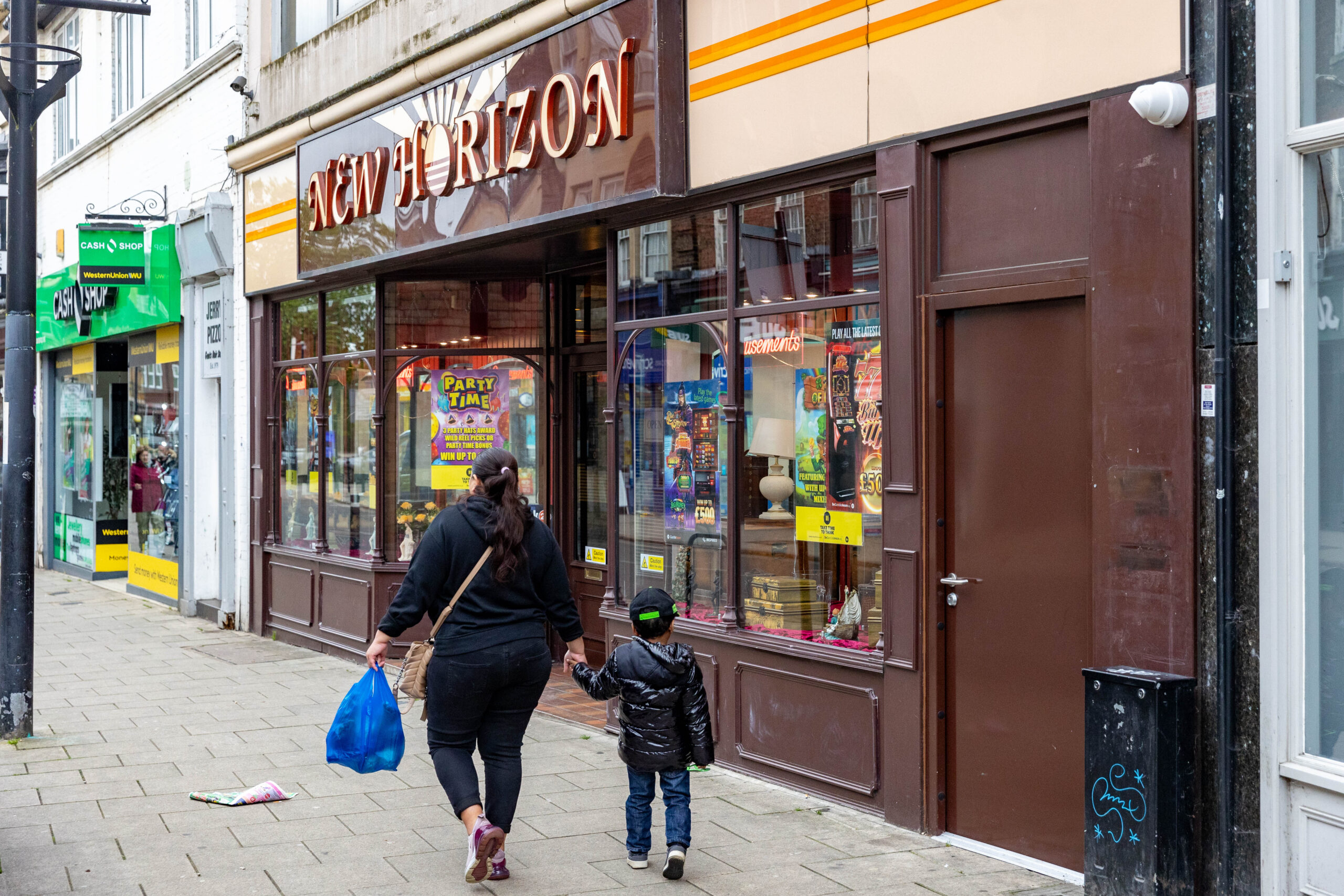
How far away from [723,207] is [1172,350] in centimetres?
313

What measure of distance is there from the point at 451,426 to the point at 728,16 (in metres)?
5.07

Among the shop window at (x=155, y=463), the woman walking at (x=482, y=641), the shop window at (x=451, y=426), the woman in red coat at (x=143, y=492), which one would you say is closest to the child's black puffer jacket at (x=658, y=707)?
the woman walking at (x=482, y=641)

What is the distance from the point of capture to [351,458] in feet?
39.3

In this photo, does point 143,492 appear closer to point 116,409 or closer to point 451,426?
point 116,409

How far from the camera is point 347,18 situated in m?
11.5

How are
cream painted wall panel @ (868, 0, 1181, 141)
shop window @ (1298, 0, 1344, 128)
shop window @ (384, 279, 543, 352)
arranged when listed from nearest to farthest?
shop window @ (1298, 0, 1344, 128)
cream painted wall panel @ (868, 0, 1181, 141)
shop window @ (384, 279, 543, 352)

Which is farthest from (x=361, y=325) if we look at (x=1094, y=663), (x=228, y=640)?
(x=1094, y=663)

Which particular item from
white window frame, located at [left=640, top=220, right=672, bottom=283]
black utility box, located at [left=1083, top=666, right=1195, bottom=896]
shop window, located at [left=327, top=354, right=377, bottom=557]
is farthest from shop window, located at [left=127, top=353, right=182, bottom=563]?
black utility box, located at [left=1083, top=666, right=1195, bottom=896]

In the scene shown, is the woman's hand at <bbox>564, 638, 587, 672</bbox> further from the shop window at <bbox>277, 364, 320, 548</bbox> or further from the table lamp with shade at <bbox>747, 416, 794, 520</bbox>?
the shop window at <bbox>277, 364, 320, 548</bbox>

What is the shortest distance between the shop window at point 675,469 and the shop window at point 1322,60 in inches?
142

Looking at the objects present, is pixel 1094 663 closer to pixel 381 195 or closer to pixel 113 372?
pixel 381 195

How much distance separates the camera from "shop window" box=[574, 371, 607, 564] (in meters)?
10.6

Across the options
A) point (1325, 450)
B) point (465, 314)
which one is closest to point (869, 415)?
point (1325, 450)

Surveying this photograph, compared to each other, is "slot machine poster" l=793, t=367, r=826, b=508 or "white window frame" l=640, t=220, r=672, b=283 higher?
"white window frame" l=640, t=220, r=672, b=283
